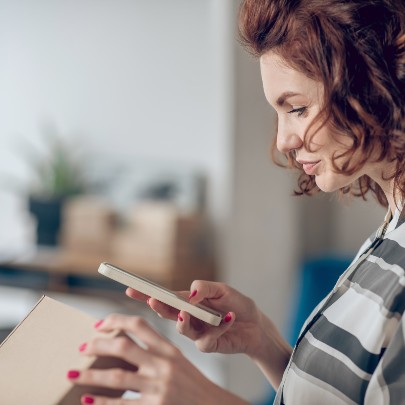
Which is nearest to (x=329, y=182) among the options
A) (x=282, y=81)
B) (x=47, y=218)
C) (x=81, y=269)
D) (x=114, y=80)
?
(x=282, y=81)

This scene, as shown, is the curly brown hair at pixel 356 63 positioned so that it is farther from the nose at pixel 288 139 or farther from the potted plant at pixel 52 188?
the potted plant at pixel 52 188

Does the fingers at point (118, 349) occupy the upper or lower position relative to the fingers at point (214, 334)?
upper

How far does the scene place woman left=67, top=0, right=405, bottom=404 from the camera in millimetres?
952

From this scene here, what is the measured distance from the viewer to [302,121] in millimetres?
1015

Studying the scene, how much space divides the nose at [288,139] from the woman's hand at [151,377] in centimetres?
31

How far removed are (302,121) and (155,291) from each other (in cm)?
30

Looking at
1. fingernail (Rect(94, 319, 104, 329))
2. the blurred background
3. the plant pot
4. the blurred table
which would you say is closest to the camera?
fingernail (Rect(94, 319, 104, 329))

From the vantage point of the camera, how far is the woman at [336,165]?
95 centimetres

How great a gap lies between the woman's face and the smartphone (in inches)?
9.5

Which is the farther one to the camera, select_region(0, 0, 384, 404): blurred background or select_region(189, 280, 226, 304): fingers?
select_region(0, 0, 384, 404): blurred background

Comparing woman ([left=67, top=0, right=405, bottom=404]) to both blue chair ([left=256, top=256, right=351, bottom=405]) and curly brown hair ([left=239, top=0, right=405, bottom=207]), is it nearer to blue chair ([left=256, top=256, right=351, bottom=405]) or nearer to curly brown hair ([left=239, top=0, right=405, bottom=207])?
curly brown hair ([left=239, top=0, right=405, bottom=207])

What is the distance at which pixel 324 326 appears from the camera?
105 centimetres

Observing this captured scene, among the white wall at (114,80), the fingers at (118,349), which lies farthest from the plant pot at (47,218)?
the fingers at (118,349)

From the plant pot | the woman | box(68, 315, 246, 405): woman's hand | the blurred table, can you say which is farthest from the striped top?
Answer: the plant pot
